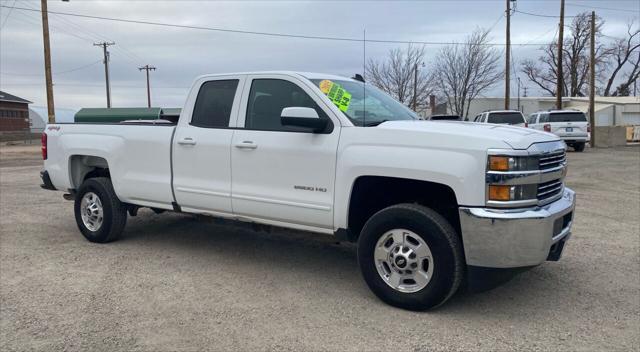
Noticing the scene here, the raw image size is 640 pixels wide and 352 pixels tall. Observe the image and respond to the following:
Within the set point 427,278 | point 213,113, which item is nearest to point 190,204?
point 213,113

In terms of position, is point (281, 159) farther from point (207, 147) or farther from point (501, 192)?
point (501, 192)

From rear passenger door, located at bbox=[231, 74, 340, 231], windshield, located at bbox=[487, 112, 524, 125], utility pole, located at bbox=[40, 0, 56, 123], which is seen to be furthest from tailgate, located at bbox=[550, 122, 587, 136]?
utility pole, located at bbox=[40, 0, 56, 123]

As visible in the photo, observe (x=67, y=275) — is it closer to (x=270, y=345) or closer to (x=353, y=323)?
(x=270, y=345)

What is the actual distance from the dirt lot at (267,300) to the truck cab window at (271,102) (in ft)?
3.55

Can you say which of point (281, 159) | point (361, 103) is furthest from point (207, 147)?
point (361, 103)

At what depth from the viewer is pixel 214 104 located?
17.9ft

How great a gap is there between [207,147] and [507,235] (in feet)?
9.92

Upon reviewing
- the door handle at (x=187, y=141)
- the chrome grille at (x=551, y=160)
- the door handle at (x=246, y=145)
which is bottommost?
the chrome grille at (x=551, y=160)

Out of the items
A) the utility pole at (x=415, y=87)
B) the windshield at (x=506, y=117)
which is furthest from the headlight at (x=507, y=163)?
the utility pole at (x=415, y=87)

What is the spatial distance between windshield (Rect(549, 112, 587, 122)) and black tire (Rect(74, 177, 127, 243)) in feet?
68.4

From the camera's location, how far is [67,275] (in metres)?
5.13

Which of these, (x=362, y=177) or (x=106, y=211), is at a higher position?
(x=362, y=177)

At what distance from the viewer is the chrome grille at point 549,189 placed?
393 centimetres

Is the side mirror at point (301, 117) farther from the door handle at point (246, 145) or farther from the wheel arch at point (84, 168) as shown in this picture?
the wheel arch at point (84, 168)
